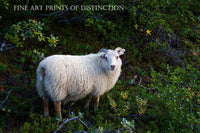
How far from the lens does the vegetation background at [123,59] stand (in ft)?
14.0

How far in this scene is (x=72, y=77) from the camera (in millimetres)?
4305

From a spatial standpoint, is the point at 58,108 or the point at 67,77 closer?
the point at 67,77

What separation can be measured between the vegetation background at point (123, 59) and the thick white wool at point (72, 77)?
0.54 meters

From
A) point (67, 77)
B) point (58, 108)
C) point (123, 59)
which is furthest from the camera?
point (123, 59)

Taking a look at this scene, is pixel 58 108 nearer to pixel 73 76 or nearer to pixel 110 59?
pixel 73 76

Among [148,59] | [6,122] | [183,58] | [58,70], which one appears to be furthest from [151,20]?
[6,122]

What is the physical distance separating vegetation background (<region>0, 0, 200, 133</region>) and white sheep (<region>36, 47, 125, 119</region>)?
1.63ft

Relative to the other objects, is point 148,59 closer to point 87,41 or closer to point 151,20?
point 151,20

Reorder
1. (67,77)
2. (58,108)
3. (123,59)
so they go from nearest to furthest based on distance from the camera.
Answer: (67,77), (58,108), (123,59)

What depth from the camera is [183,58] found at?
25.7 ft

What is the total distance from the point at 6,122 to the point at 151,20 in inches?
226

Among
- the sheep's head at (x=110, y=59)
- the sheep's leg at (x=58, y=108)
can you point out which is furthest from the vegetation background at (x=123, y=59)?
the sheep's head at (x=110, y=59)

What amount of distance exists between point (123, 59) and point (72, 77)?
3.15 metres

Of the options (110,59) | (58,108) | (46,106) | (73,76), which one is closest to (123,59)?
(110,59)
